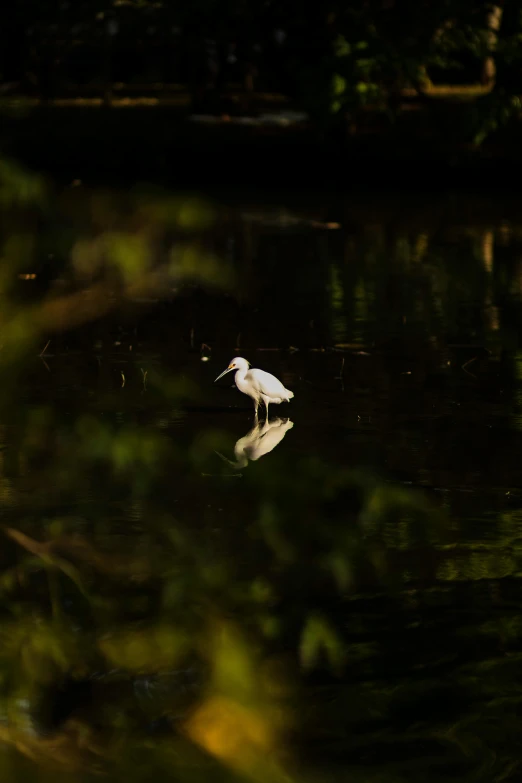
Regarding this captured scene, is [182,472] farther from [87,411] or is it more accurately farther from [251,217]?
[251,217]

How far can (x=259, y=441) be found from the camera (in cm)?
1256

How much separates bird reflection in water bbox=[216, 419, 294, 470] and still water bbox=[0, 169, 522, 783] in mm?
42

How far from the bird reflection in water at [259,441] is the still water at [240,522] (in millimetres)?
Result: 42

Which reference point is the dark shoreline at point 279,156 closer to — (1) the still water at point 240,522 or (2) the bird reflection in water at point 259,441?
(1) the still water at point 240,522

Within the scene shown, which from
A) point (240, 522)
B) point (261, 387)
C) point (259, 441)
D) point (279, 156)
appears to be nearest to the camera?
point (240, 522)

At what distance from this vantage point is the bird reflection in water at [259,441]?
1185 centimetres

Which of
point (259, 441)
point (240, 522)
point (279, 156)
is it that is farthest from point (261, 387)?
point (279, 156)

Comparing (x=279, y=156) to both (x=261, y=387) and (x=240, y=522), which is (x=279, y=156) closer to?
(x=261, y=387)

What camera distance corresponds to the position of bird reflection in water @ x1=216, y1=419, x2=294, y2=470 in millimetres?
11852

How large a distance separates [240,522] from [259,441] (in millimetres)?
2234

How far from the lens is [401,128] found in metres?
55.2

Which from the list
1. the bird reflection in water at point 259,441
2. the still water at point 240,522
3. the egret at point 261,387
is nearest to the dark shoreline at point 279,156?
the still water at point 240,522

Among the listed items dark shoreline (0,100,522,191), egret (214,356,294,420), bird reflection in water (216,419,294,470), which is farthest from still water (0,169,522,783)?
dark shoreline (0,100,522,191)

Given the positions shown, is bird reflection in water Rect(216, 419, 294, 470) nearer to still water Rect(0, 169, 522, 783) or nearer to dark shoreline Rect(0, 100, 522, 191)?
still water Rect(0, 169, 522, 783)
